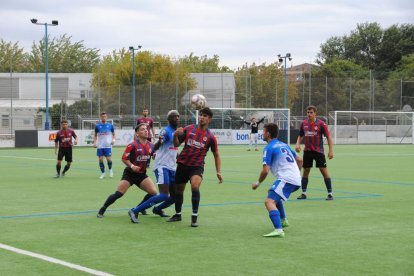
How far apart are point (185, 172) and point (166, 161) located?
0.79m

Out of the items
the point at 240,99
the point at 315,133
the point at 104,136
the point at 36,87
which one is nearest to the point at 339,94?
the point at 240,99

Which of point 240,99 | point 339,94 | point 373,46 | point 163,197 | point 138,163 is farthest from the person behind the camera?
point 373,46

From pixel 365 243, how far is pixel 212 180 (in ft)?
34.6

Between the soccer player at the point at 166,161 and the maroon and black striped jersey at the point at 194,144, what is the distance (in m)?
0.71

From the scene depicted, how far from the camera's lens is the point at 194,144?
10.8 m

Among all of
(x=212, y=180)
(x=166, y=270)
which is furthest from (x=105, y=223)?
(x=212, y=180)

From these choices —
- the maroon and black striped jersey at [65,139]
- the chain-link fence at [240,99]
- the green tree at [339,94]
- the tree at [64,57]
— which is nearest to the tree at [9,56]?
the tree at [64,57]

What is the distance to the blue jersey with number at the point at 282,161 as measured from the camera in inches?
387

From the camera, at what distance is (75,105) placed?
188 feet

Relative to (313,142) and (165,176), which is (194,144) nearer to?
(165,176)

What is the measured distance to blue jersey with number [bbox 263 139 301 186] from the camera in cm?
984

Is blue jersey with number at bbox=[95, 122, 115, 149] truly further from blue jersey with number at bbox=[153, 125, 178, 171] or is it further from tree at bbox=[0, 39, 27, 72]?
tree at bbox=[0, 39, 27, 72]

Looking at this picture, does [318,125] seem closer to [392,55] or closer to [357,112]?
[357,112]

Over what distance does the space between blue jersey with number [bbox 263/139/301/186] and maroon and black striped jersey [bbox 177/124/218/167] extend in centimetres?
125
